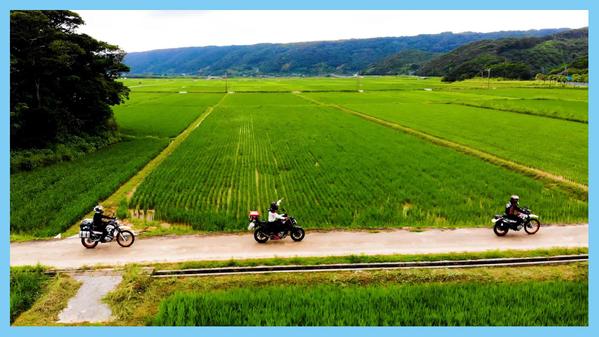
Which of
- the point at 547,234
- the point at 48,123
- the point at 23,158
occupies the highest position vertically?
the point at 48,123

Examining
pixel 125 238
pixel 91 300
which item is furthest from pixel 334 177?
pixel 91 300

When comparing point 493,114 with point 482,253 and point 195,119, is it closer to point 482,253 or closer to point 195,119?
point 195,119

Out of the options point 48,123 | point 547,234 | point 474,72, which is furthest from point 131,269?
point 474,72

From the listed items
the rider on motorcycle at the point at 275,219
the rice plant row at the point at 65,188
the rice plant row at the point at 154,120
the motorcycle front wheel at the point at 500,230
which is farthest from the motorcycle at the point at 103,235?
the rice plant row at the point at 154,120

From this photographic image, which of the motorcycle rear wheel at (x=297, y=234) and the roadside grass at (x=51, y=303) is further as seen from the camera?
the motorcycle rear wheel at (x=297, y=234)

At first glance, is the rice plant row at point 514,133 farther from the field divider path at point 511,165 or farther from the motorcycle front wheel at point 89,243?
the motorcycle front wheel at point 89,243

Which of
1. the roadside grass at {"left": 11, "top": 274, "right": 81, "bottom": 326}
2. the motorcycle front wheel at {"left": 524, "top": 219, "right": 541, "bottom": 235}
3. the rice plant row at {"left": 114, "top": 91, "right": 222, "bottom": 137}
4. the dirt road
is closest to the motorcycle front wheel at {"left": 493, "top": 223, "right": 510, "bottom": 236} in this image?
the dirt road

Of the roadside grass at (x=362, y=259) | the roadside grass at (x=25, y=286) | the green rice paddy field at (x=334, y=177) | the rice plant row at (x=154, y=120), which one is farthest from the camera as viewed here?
the rice plant row at (x=154, y=120)
